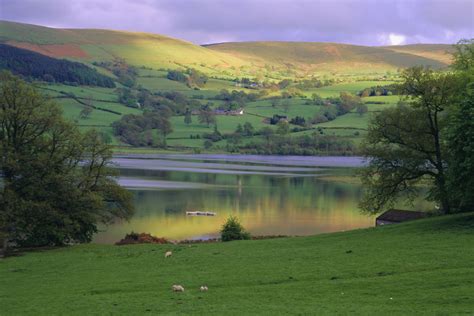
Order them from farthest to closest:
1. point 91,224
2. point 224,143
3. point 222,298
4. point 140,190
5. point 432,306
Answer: point 224,143 < point 140,190 < point 91,224 < point 222,298 < point 432,306

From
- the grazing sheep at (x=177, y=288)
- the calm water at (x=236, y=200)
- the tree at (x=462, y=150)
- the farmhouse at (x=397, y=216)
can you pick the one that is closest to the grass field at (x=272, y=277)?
the grazing sheep at (x=177, y=288)

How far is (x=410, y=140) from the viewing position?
41.0 metres

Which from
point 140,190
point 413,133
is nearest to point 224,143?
A: point 140,190

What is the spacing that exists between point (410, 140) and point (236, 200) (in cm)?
3300

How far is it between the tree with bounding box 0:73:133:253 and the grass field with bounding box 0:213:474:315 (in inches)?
183

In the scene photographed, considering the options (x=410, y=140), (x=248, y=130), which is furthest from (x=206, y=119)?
(x=410, y=140)

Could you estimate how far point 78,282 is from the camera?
23.0 meters

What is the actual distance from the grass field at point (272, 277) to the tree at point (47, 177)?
183 inches

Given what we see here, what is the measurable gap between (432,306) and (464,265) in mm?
4983

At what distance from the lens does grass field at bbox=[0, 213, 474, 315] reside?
16.8 meters

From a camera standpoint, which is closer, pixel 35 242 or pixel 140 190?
pixel 35 242

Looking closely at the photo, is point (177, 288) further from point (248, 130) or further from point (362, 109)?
point (362, 109)

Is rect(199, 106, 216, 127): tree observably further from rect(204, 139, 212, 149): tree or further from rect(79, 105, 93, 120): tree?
rect(79, 105, 93, 120): tree

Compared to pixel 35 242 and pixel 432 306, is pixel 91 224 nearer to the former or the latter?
pixel 35 242
